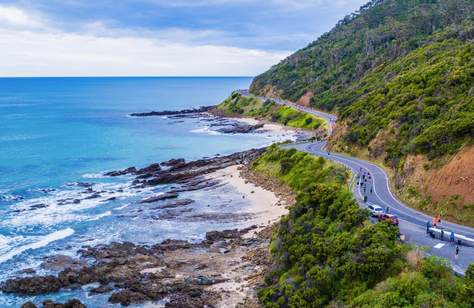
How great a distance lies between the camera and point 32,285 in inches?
1331

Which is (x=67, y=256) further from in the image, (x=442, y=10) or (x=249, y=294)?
(x=442, y=10)

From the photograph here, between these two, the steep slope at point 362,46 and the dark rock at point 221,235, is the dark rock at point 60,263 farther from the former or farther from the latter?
the steep slope at point 362,46

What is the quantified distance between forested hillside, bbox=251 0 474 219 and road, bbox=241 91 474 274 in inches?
54.7

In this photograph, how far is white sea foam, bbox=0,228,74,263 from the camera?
40.7 m

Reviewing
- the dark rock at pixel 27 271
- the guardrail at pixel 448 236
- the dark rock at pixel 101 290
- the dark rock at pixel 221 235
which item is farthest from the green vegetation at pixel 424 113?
the dark rock at pixel 27 271

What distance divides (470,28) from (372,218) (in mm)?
67826

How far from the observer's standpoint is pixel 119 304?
103ft

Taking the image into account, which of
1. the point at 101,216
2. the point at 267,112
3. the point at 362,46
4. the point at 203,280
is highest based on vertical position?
the point at 362,46

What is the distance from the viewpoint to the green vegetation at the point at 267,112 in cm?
10606

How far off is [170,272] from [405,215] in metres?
18.5

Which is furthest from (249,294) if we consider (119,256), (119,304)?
(119,256)

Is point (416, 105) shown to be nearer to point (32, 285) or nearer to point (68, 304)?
point (68, 304)

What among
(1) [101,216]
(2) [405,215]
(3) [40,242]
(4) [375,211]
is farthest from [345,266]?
(1) [101,216]

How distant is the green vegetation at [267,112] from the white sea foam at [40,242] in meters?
62.8
